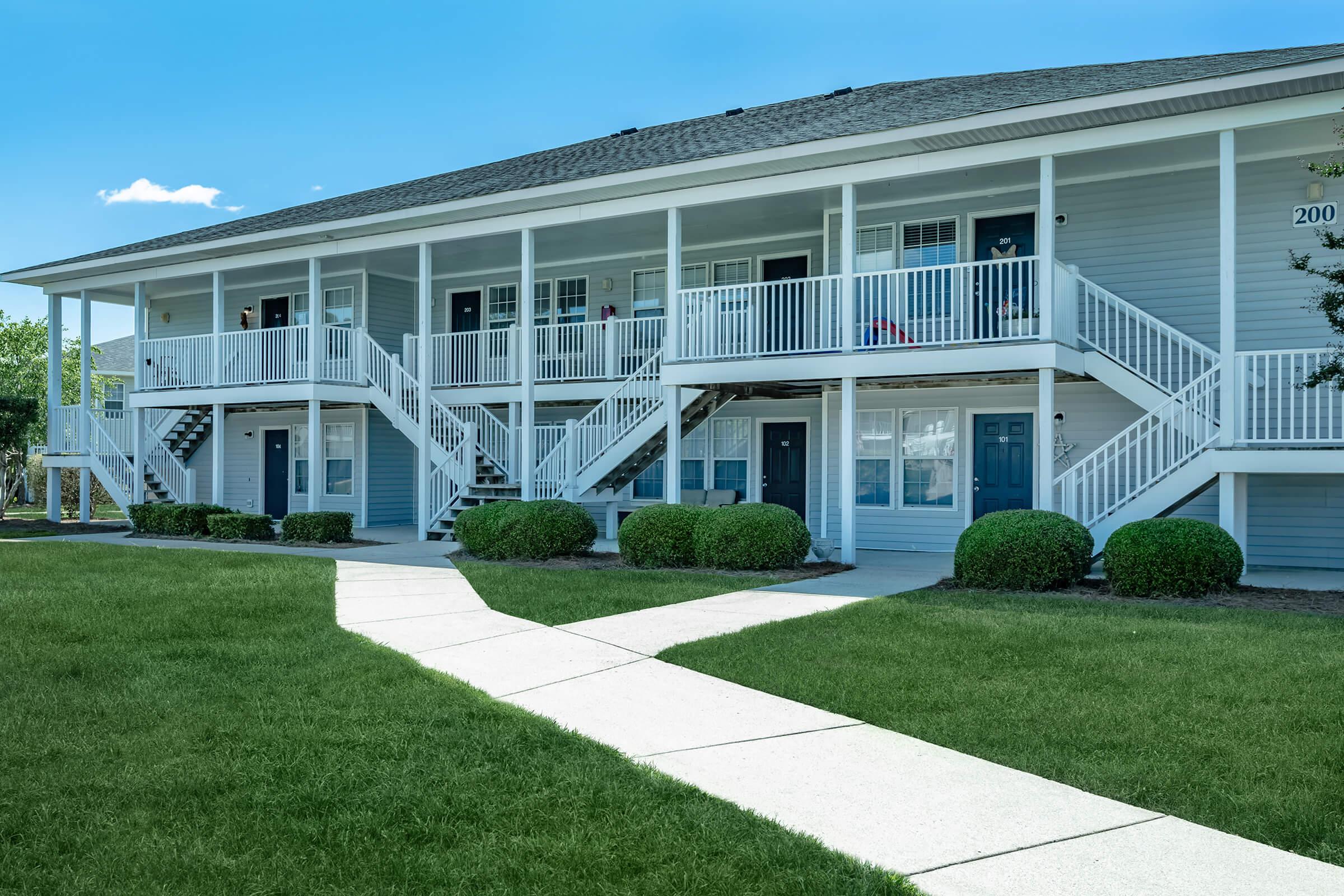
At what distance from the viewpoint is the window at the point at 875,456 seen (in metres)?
16.5

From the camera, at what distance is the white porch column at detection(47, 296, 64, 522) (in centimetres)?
2175

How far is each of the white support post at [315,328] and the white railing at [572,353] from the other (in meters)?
3.85

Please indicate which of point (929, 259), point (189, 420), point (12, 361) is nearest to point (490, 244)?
point (929, 259)

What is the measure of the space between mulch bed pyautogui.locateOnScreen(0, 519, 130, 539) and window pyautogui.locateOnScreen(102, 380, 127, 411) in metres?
14.2

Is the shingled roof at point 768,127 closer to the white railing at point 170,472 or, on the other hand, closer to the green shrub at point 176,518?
the white railing at point 170,472

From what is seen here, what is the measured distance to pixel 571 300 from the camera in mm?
20391

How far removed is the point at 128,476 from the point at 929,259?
16.3m

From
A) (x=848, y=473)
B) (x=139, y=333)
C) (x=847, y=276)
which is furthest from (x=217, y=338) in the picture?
(x=848, y=473)

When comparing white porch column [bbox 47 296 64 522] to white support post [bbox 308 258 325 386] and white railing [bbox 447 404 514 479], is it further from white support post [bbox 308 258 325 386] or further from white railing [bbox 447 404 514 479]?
white railing [bbox 447 404 514 479]

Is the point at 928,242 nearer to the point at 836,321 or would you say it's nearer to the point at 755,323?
the point at 836,321


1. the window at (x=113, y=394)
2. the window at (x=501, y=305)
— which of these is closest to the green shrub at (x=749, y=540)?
the window at (x=501, y=305)

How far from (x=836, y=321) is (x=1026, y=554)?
512cm

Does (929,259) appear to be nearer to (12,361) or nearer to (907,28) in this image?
(907,28)

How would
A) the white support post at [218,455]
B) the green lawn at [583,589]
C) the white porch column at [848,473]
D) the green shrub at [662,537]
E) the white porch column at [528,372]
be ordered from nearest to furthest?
the green lawn at [583,589]
the green shrub at [662,537]
the white porch column at [848,473]
the white porch column at [528,372]
the white support post at [218,455]
